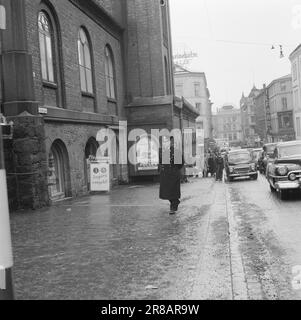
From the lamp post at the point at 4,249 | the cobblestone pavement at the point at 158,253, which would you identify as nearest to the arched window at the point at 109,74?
the cobblestone pavement at the point at 158,253

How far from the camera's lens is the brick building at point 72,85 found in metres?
13.5

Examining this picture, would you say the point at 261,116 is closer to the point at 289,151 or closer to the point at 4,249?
the point at 289,151

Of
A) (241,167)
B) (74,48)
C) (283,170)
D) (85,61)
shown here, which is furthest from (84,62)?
(241,167)

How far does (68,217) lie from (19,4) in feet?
19.9

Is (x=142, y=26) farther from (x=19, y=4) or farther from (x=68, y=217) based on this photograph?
(x=68, y=217)

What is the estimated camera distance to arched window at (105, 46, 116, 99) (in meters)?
23.8

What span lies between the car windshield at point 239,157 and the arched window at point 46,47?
13.4 meters

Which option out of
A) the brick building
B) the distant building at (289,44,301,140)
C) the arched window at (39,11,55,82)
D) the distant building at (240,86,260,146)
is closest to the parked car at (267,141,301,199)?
the brick building

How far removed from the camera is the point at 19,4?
44.0ft

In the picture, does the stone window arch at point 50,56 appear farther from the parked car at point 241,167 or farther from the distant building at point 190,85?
the distant building at point 190,85

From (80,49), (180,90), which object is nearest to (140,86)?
(80,49)

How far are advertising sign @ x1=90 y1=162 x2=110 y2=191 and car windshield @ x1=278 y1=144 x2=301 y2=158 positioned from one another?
635cm

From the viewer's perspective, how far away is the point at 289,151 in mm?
15375

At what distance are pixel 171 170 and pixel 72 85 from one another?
7.70m
